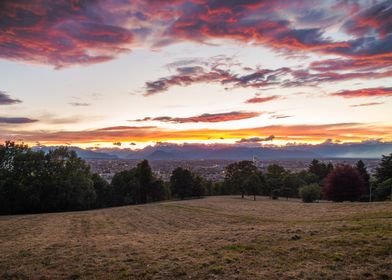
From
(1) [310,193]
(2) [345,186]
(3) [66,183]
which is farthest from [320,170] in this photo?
(3) [66,183]

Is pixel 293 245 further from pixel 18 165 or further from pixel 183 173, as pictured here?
pixel 183 173

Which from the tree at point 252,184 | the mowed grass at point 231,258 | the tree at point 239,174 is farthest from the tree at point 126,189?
the mowed grass at point 231,258

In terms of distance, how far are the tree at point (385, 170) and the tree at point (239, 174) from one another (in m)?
34.2

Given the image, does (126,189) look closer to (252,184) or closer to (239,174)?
(239,174)

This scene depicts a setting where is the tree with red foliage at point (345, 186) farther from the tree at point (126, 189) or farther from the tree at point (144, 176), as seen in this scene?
the tree at point (126, 189)

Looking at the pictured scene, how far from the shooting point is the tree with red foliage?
3408 inches

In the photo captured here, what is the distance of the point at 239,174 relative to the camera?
10262cm

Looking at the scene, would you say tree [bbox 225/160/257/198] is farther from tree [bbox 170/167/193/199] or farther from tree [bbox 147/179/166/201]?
tree [bbox 147/179/166/201]

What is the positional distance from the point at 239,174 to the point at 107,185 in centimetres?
4258

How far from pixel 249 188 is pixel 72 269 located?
8500cm

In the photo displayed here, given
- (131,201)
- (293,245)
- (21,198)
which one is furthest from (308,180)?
(293,245)

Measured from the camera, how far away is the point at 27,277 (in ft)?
48.8

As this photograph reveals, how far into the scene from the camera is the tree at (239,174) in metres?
101

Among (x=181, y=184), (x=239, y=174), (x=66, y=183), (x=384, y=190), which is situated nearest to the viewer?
(x=384, y=190)
